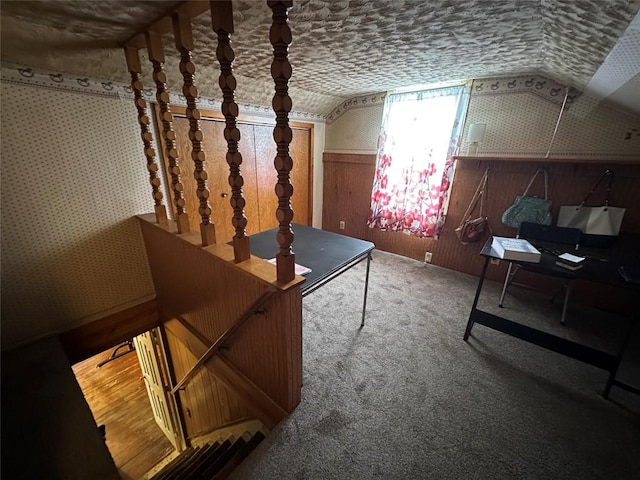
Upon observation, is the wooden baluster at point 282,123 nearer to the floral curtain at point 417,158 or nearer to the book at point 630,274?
the book at point 630,274

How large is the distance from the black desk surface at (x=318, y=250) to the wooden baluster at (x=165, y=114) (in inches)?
22.4

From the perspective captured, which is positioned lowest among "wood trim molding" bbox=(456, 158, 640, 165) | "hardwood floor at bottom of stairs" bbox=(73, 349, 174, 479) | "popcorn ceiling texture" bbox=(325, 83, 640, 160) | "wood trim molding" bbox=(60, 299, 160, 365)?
"hardwood floor at bottom of stairs" bbox=(73, 349, 174, 479)

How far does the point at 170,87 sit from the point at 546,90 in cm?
334

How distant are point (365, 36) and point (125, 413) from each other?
188 inches

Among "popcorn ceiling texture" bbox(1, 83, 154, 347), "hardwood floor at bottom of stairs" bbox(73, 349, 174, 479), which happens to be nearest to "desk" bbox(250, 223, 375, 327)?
"popcorn ceiling texture" bbox(1, 83, 154, 347)

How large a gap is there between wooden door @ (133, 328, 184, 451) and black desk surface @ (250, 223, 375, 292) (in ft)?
5.04

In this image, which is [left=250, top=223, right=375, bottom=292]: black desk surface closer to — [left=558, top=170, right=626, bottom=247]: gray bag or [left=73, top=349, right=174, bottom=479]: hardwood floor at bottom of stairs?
[left=558, top=170, right=626, bottom=247]: gray bag

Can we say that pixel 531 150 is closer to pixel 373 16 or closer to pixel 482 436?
pixel 373 16

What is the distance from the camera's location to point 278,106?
1.00m

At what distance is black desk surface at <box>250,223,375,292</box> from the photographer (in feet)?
5.59

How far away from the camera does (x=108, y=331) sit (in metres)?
2.22

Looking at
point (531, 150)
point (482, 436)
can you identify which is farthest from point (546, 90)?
point (482, 436)

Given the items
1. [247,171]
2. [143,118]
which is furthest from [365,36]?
[247,171]

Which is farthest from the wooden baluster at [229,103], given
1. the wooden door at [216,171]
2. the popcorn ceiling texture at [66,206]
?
the popcorn ceiling texture at [66,206]
